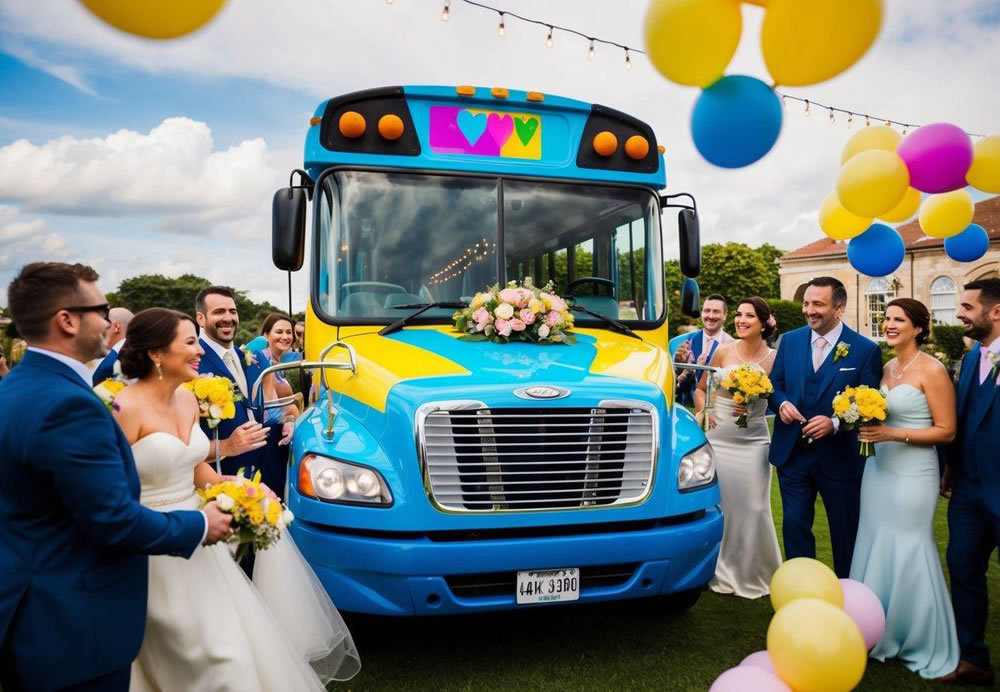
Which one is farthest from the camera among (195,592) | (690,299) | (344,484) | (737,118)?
(690,299)

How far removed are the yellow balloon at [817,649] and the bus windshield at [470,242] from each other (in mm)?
2465

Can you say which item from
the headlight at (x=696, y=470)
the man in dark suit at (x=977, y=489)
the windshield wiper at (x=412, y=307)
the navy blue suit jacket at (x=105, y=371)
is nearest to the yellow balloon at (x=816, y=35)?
the man in dark suit at (x=977, y=489)

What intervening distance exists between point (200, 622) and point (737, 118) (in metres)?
3.68

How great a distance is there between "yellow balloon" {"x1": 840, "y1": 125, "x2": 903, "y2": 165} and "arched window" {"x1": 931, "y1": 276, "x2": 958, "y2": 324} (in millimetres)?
46498

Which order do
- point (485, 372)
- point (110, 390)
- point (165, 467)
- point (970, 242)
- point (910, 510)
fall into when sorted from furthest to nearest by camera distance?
point (970, 242) < point (910, 510) < point (485, 372) < point (110, 390) < point (165, 467)

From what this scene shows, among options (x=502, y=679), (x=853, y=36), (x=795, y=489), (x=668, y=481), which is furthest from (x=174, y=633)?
(x=853, y=36)

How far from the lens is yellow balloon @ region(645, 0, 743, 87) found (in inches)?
153

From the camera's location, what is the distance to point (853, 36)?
383 cm

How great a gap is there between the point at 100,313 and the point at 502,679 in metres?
2.74

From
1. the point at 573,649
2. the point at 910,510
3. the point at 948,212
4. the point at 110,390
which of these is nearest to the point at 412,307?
the point at 110,390

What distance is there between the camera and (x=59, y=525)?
2.20 metres

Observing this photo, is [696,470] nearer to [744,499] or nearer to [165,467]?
[744,499]

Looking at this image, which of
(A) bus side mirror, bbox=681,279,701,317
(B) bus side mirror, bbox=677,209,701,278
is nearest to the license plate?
(A) bus side mirror, bbox=681,279,701,317

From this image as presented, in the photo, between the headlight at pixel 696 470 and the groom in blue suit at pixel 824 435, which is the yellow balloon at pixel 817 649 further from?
the groom in blue suit at pixel 824 435
